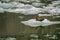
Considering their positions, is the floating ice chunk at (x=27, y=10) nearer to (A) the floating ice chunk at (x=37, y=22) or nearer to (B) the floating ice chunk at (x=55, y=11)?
(B) the floating ice chunk at (x=55, y=11)

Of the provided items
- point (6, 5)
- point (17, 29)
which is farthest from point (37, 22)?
point (6, 5)

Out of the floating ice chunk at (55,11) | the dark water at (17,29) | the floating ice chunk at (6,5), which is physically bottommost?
the dark water at (17,29)

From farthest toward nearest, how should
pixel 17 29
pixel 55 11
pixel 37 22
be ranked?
pixel 55 11, pixel 37 22, pixel 17 29

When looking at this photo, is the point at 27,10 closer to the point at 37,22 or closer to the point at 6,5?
the point at 6,5

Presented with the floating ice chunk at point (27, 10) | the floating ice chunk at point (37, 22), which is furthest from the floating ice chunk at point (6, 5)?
the floating ice chunk at point (37, 22)

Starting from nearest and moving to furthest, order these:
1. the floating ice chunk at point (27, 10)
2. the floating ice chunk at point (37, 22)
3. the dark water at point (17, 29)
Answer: the dark water at point (17, 29) → the floating ice chunk at point (37, 22) → the floating ice chunk at point (27, 10)

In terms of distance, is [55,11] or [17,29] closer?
[17,29]

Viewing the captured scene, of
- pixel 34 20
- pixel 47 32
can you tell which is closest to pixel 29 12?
pixel 34 20

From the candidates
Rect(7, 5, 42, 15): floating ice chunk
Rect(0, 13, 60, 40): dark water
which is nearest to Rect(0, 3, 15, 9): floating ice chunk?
Rect(7, 5, 42, 15): floating ice chunk

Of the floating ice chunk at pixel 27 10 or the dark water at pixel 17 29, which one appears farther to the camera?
the floating ice chunk at pixel 27 10

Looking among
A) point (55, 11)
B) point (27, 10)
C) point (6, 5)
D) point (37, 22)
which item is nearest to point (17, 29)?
point (37, 22)

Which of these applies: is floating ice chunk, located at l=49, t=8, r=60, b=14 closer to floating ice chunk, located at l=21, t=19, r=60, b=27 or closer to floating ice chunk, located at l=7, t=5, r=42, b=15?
floating ice chunk, located at l=7, t=5, r=42, b=15

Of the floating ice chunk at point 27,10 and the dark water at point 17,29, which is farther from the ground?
the floating ice chunk at point 27,10

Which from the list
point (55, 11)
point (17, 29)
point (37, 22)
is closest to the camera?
point (17, 29)
